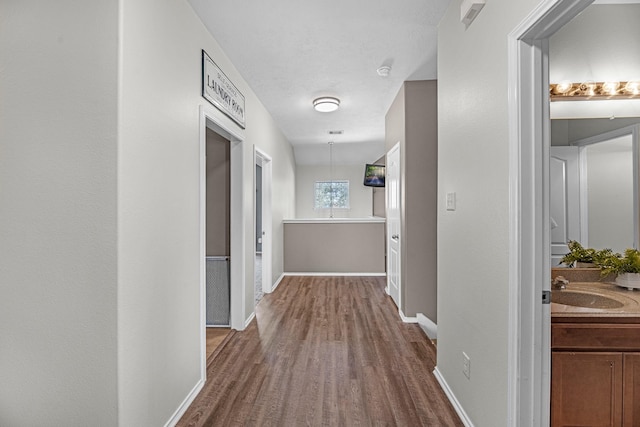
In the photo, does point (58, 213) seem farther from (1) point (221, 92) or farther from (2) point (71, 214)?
(1) point (221, 92)

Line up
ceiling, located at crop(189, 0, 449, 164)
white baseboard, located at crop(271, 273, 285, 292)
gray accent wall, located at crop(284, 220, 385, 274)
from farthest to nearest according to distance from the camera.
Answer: gray accent wall, located at crop(284, 220, 385, 274) → white baseboard, located at crop(271, 273, 285, 292) → ceiling, located at crop(189, 0, 449, 164)

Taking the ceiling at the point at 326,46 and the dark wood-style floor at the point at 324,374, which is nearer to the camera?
the dark wood-style floor at the point at 324,374

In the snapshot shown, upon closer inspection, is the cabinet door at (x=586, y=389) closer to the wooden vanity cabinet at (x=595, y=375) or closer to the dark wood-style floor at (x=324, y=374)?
the wooden vanity cabinet at (x=595, y=375)

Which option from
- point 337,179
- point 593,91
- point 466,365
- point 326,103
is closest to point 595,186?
point 593,91

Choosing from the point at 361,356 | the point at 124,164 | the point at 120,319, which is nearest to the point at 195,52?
the point at 124,164

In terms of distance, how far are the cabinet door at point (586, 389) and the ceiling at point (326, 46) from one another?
2.16 metres

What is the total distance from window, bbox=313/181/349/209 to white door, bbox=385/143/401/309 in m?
4.27

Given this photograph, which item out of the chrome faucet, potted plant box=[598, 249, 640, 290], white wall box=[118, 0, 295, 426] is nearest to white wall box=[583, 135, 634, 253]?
potted plant box=[598, 249, 640, 290]

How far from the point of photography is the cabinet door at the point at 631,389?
4.47 ft

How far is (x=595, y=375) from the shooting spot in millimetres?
1386

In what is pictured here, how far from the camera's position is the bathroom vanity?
1374mm

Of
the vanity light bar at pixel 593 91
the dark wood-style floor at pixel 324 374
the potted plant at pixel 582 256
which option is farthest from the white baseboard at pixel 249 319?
the vanity light bar at pixel 593 91

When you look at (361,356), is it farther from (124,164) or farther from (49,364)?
(124,164)

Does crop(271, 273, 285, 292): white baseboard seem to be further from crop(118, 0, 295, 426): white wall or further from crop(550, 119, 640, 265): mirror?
crop(550, 119, 640, 265): mirror
